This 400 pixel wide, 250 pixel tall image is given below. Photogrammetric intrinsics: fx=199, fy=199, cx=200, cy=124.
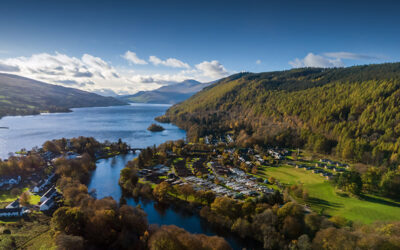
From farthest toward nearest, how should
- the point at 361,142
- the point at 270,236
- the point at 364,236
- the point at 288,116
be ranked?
the point at 288,116
the point at 361,142
the point at 270,236
the point at 364,236

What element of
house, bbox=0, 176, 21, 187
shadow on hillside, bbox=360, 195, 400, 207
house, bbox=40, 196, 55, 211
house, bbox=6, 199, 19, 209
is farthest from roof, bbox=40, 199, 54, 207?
shadow on hillside, bbox=360, 195, 400, 207

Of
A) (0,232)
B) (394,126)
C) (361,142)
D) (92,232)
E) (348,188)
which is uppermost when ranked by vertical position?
(394,126)

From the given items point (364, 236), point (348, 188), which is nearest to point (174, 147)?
point (348, 188)

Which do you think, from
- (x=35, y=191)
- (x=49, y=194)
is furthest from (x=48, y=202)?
(x=35, y=191)

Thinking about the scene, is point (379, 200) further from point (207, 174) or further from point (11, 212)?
point (11, 212)

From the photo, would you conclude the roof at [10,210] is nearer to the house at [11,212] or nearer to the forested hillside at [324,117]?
the house at [11,212]

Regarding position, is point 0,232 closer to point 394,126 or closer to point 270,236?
point 270,236

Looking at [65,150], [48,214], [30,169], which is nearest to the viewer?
[48,214]
